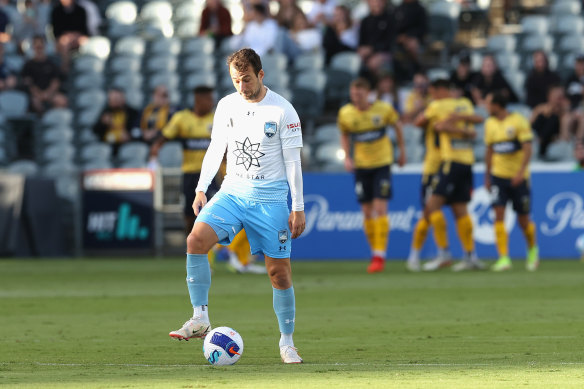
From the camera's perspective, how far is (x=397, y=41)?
73.6ft

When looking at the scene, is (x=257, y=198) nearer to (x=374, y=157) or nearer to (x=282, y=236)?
(x=282, y=236)

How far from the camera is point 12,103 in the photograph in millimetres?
22250

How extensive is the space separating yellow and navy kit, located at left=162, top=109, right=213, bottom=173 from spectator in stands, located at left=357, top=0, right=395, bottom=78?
6792mm

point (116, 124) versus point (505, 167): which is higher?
point (116, 124)

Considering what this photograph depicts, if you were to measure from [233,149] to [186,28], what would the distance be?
58.3 feet

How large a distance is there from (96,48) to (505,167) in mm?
10626

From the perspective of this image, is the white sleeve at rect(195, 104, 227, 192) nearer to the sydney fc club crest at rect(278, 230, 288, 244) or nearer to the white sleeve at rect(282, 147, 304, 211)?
the white sleeve at rect(282, 147, 304, 211)

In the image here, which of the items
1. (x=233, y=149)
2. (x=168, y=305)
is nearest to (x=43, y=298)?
(x=168, y=305)

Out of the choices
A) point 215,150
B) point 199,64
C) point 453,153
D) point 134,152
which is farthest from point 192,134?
point 215,150

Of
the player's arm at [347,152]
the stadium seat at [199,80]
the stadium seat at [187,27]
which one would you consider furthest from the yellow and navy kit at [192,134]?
the stadium seat at [187,27]

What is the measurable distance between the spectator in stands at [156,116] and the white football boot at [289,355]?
1347 cm

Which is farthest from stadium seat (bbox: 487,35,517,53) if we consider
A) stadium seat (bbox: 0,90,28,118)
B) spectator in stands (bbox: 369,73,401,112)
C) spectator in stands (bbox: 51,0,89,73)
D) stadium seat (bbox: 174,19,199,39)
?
stadium seat (bbox: 0,90,28,118)

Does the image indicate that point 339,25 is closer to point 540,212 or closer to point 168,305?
point 540,212

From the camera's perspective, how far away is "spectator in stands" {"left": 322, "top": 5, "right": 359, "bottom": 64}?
22.8 m
